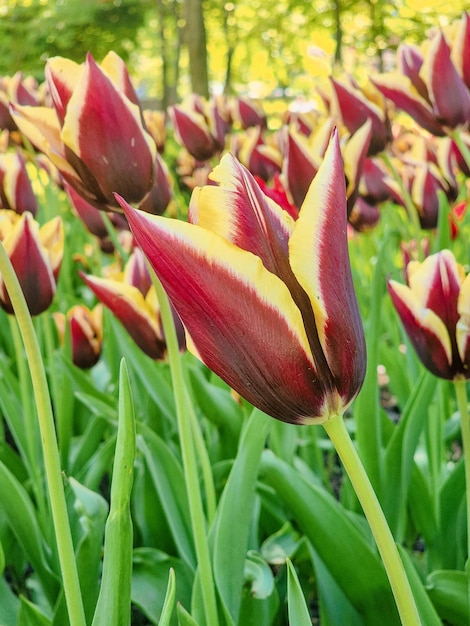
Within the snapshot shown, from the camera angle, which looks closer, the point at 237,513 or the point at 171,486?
the point at 237,513

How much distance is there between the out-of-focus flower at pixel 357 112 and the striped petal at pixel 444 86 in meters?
0.11

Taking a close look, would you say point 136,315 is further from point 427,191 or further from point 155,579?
point 427,191

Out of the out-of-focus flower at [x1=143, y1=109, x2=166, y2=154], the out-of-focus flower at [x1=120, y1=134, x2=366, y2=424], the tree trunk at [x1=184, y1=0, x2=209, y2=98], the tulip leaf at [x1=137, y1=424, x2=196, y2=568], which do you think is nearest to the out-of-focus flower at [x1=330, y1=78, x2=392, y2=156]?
the out-of-focus flower at [x1=143, y1=109, x2=166, y2=154]

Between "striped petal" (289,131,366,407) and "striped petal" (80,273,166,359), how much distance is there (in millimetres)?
459

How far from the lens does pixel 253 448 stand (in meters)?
0.65

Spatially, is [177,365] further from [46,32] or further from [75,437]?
[46,32]

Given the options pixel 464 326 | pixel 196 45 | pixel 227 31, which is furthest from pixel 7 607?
pixel 227 31

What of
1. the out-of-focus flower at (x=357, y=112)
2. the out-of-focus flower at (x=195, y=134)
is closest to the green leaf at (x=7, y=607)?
the out-of-focus flower at (x=357, y=112)

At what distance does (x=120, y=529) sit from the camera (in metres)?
0.48

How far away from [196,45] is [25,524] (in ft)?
15.6

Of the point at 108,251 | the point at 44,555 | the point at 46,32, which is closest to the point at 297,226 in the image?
the point at 44,555

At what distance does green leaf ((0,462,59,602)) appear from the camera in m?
0.80

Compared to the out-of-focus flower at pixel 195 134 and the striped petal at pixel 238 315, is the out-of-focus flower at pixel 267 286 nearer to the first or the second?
the striped petal at pixel 238 315

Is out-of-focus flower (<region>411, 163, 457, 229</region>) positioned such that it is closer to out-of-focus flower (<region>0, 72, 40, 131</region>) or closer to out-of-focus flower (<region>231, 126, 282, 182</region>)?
out-of-focus flower (<region>231, 126, 282, 182</region>)
